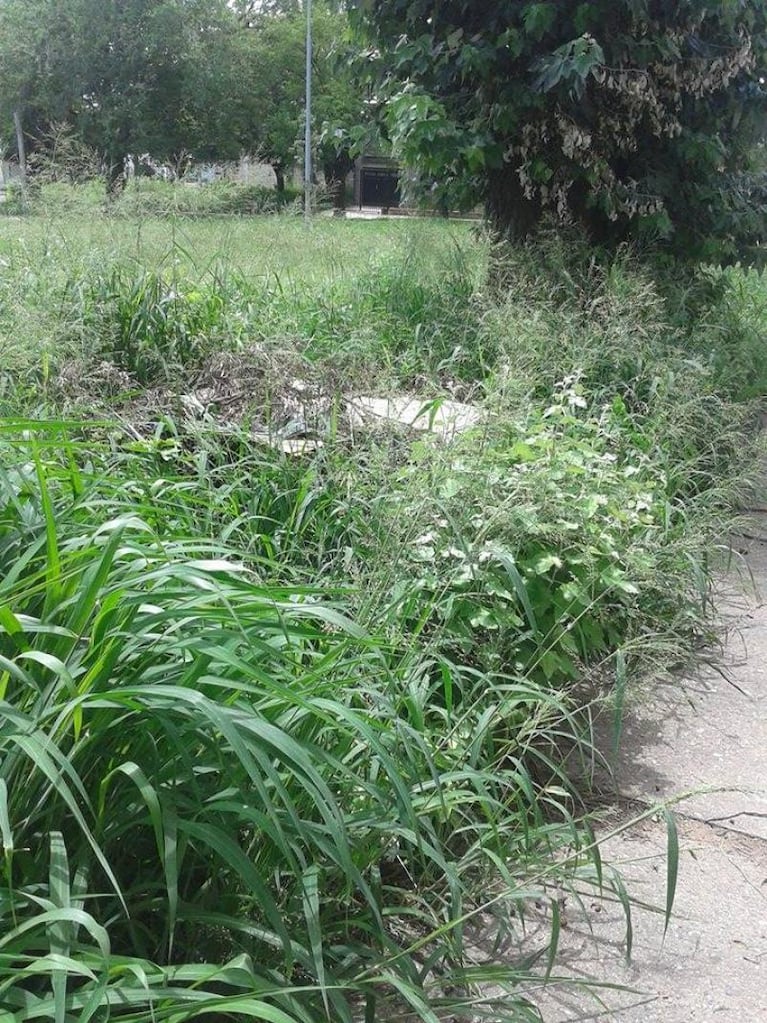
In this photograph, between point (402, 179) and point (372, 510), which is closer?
point (372, 510)

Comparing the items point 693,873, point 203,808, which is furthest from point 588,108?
point 203,808

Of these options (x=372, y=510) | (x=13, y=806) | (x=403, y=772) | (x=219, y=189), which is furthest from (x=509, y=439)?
(x=219, y=189)

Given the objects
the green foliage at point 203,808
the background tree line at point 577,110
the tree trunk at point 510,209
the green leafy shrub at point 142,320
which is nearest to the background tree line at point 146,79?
the background tree line at point 577,110

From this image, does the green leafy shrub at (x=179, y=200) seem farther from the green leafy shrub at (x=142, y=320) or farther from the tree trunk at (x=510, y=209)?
the tree trunk at (x=510, y=209)

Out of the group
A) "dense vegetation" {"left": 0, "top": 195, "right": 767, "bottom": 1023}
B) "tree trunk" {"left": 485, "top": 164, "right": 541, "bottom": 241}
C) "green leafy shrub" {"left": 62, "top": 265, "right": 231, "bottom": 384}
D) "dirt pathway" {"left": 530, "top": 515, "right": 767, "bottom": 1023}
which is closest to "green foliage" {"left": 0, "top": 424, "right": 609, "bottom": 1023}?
"dense vegetation" {"left": 0, "top": 195, "right": 767, "bottom": 1023}

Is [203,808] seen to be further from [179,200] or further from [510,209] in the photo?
[510,209]

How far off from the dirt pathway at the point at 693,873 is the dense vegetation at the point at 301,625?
0.40 feet

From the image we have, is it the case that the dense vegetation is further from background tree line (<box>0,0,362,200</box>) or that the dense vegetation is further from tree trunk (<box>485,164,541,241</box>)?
background tree line (<box>0,0,362,200</box>)

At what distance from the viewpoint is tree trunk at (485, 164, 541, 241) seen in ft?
24.8

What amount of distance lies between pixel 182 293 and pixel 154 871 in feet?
11.7

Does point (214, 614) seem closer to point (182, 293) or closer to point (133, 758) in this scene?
point (133, 758)

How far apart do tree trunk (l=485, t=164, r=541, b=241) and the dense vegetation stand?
2058mm

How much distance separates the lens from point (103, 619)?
1.92 metres

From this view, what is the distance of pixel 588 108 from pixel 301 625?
5.65 meters
